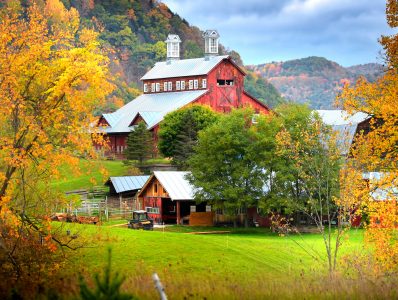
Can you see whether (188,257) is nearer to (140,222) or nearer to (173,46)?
(140,222)

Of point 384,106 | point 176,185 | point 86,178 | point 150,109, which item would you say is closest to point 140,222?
point 176,185

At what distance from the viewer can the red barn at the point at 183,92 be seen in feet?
295

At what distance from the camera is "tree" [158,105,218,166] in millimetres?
69875

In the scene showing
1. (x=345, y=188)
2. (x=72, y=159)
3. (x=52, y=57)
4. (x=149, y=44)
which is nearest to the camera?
(x=72, y=159)

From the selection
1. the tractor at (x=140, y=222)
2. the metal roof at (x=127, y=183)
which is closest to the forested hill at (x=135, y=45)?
the metal roof at (x=127, y=183)

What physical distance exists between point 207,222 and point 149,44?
129m

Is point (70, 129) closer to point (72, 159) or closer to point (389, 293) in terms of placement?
point (72, 159)

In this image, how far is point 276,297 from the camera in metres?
12.6

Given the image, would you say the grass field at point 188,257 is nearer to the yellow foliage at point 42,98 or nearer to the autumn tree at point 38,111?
the autumn tree at point 38,111

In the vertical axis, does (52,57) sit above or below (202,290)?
above

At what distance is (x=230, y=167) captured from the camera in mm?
55406

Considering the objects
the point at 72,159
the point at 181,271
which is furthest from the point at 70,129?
the point at 181,271

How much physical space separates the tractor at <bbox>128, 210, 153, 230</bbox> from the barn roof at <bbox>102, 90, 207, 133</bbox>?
115 feet

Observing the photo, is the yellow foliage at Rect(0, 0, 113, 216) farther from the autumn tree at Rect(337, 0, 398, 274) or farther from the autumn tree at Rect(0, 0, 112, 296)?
the autumn tree at Rect(337, 0, 398, 274)
